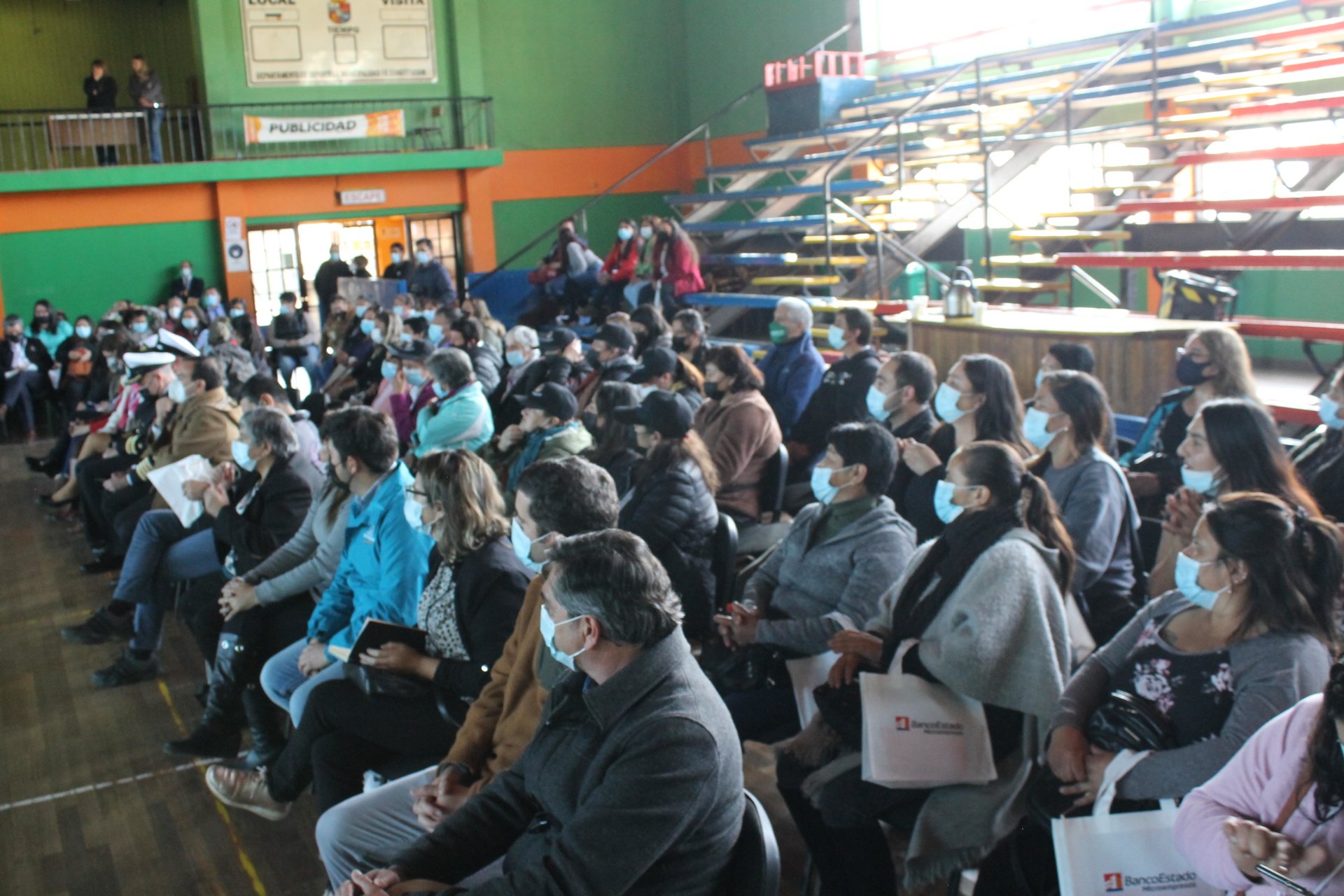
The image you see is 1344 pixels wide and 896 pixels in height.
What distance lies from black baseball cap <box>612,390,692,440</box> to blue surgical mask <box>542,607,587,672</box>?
145 centimetres

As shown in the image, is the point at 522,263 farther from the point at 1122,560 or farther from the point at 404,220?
the point at 1122,560

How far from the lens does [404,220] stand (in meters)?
16.8

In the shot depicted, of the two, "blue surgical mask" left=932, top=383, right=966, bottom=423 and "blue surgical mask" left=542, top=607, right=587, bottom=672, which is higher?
"blue surgical mask" left=932, top=383, right=966, bottom=423

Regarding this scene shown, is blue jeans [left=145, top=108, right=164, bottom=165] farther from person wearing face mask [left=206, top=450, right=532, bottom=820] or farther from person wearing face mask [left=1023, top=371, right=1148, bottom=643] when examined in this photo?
person wearing face mask [left=1023, top=371, right=1148, bottom=643]

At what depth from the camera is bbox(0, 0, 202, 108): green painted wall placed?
54.1 feet

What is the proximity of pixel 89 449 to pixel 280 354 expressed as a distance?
462 centimetres

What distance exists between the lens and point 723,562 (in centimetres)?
369

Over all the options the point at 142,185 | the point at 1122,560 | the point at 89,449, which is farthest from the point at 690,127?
the point at 1122,560

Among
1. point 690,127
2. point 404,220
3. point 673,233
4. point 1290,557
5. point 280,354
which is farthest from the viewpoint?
point 690,127

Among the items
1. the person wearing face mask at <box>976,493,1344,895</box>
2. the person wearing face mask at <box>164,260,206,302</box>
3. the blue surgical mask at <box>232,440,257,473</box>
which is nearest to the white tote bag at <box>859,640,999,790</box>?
the person wearing face mask at <box>976,493,1344,895</box>

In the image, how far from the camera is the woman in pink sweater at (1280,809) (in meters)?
1.74

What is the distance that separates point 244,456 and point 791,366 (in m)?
2.70

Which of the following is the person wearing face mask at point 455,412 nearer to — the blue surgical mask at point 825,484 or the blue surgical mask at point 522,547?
the blue surgical mask at point 522,547

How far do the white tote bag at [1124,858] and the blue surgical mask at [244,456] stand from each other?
129 inches
